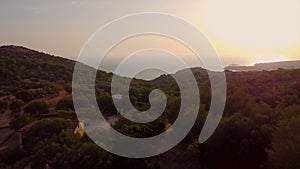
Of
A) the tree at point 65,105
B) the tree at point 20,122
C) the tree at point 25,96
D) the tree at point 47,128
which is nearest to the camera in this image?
the tree at point 47,128

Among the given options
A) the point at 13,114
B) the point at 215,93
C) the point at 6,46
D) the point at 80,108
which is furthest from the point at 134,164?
the point at 6,46

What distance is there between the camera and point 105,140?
700 inches

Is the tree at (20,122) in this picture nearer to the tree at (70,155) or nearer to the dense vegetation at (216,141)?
the dense vegetation at (216,141)

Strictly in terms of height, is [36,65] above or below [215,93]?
above

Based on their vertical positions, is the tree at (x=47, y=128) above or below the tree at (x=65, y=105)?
below

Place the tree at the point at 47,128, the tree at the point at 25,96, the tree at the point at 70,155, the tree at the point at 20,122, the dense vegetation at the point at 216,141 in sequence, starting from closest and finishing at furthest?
1. the dense vegetation at the point at 216,141
2. the tree at the point at 70,155
3. the tree at the point at 47,128
4. the tree at the point at 20,122
5. the tree at the point at 25,96

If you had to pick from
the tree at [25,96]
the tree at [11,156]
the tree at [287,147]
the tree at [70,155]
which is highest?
the tree at [25,96]

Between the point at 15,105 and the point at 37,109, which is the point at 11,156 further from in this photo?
the point at 15,105

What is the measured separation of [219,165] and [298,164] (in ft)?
15.3

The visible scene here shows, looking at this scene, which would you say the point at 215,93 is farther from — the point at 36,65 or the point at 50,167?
the point at 36,65

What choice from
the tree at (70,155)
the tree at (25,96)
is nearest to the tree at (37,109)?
the tree at (25,96)

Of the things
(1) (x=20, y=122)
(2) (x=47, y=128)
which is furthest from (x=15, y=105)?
(2) (x=47, y=128)

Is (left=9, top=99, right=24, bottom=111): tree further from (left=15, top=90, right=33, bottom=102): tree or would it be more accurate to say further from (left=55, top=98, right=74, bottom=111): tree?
(left=55, top=98, right=74, bottom=111): tree

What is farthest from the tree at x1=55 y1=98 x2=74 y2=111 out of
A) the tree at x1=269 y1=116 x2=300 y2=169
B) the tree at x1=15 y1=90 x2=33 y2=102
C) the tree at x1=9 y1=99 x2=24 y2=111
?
the tree at x1=269 y1=116 x2=300 y2=169
